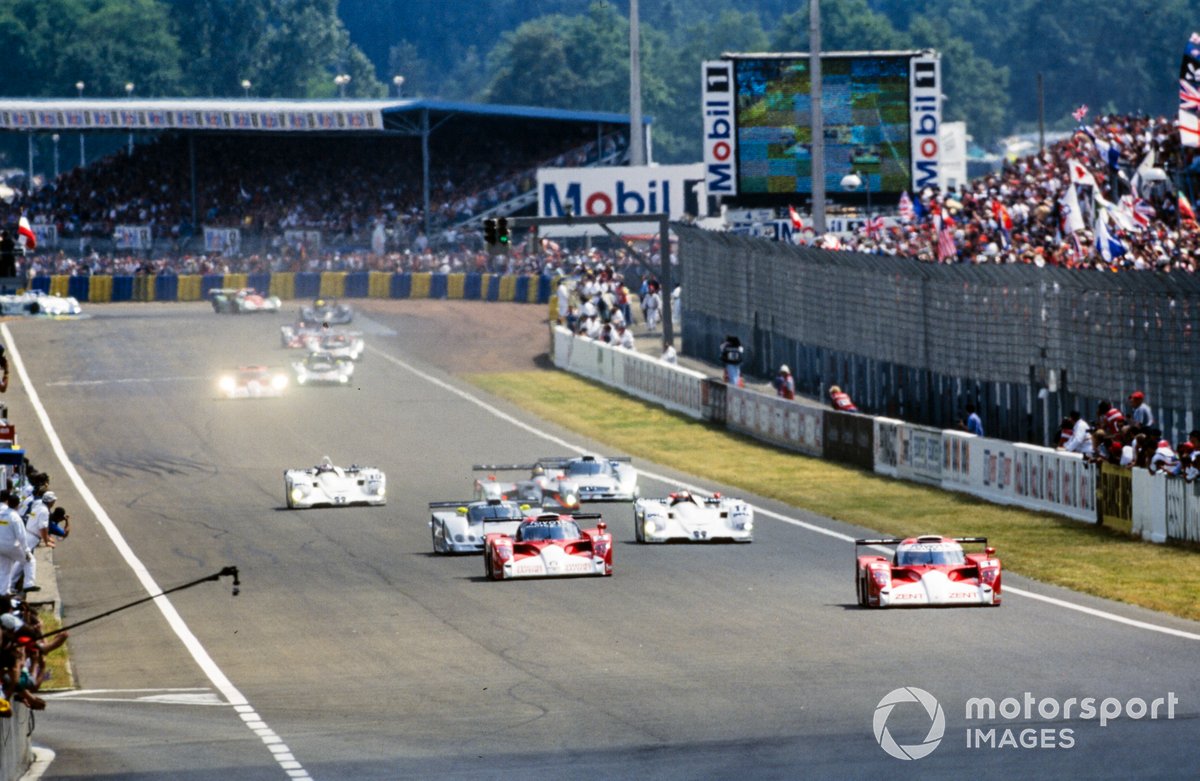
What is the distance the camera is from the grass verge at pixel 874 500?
28531 millimetres

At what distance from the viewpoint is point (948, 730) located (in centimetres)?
1800

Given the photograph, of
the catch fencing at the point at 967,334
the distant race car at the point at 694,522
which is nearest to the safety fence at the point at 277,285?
the catch fencing at the point at 967,334

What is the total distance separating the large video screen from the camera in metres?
67.8

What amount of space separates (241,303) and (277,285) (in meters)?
9.94

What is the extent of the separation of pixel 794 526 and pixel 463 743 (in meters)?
17.5

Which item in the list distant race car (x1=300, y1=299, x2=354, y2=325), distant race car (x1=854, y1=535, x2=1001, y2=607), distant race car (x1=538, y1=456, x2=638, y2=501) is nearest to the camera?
distant race car (x1=854, y1=535, x2=1001, y2=607)

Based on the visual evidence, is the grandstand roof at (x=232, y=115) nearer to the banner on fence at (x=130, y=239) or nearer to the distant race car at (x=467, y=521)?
the banner on fence at (x=130, y=239)

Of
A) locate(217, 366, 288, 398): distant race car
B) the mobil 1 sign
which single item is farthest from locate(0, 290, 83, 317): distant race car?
locate(217, 366, 288, 398): distant race car

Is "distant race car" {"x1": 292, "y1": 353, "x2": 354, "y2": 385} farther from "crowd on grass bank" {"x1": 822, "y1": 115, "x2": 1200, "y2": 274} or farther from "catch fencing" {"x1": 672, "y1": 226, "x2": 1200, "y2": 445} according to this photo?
"crowd on grass bank" {"x1": 822, "y1": 115, "x2": 1200, "y2": 274}

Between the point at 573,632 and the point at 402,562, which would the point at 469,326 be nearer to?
the point at 402,562

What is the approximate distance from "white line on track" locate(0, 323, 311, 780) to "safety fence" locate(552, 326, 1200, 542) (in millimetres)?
13718

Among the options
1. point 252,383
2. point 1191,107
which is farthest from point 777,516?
point 252,383

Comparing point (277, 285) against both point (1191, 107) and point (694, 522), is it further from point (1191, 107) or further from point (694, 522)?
point (694, 522)

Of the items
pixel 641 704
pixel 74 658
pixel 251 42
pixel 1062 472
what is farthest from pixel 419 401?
pixel 251 42
